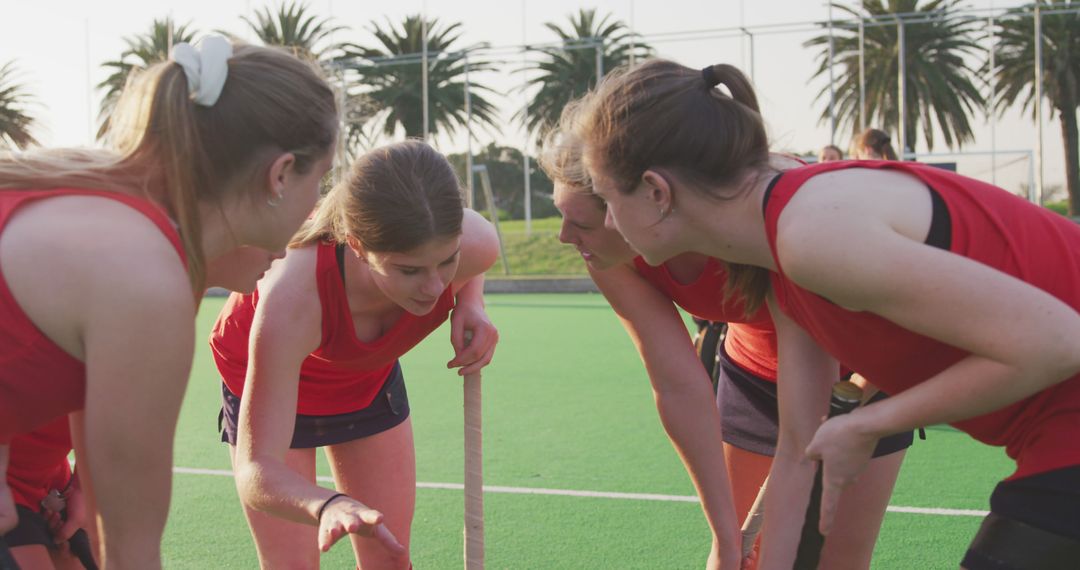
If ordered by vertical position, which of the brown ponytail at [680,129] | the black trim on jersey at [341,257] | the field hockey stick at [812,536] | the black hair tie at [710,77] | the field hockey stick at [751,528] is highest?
the black hair tie at [710,77]

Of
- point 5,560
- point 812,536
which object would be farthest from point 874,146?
point 5,560

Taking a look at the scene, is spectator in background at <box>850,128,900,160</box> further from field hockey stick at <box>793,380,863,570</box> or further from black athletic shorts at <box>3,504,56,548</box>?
black athletic shorts at <box>3,504,56,548</box>

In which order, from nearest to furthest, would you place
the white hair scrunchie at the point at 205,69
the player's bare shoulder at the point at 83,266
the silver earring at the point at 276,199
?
the player's bare shoulder at the point at 83,266 → the white hair scrunchie at the point at 205,69 → the silver earring at the point at 276,199

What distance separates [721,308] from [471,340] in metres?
0.85

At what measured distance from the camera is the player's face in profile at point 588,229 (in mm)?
3143

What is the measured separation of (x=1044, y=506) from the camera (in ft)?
6.89

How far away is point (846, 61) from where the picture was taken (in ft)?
64.5

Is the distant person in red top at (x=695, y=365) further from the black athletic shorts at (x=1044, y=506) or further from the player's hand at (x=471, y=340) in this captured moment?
the black athletic shorts at (x=1044, y=506)

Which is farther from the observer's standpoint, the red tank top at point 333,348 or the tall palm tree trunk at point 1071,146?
the tall palm tree trunk at point 1071,146

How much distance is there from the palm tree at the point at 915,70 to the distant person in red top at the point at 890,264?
57.1 feet

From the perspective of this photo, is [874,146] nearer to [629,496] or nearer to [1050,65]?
[629,496]

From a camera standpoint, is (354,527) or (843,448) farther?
(354,527)

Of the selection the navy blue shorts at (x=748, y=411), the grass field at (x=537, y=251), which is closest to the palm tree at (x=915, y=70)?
the grass field at (x=537, y=251)

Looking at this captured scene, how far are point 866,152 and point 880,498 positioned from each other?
4189mm
